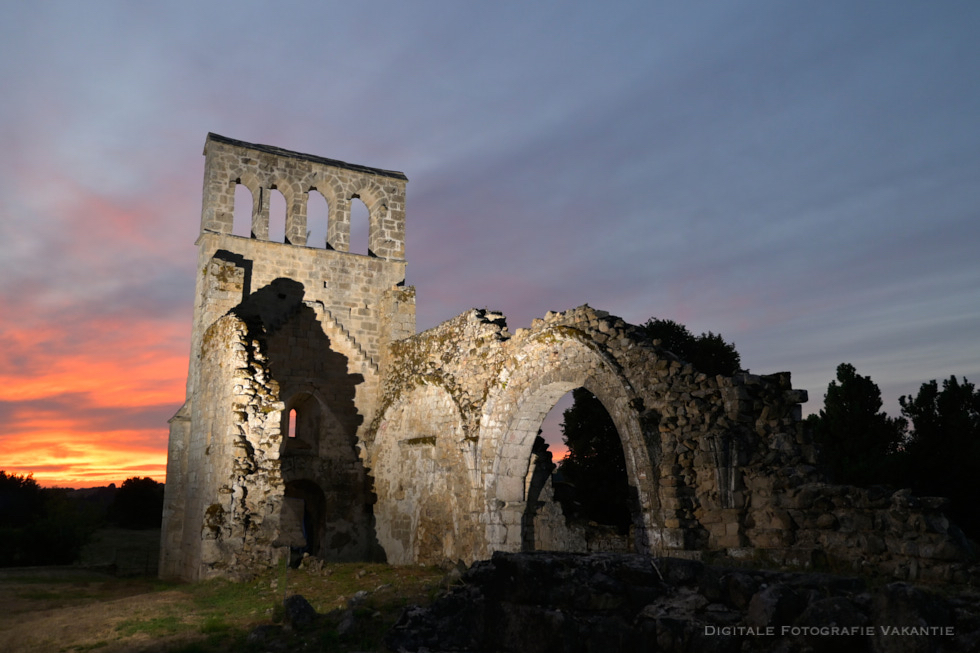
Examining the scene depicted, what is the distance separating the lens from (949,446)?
58.2ft

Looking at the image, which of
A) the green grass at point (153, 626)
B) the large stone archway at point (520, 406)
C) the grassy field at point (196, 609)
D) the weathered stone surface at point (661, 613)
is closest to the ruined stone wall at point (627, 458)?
the large stone archway at point (520, 406)

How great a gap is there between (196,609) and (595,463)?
16.4 m

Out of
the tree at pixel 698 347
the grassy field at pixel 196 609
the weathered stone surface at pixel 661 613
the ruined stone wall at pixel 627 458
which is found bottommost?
the grassy field at pixel 196 609

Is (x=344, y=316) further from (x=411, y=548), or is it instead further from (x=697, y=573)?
(x=697, y=573)

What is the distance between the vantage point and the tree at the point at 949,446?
16.8 meters

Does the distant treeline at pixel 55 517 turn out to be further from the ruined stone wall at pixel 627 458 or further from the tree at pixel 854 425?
the tree at pixel 854 425

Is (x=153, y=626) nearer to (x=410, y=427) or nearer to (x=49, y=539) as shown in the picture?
(x=410, y=427)

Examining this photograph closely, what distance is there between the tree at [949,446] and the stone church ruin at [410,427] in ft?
29.4

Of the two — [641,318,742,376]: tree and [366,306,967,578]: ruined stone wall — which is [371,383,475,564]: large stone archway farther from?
[641,318,742,376]: tree

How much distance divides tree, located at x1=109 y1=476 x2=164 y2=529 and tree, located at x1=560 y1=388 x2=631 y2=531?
2020 cm

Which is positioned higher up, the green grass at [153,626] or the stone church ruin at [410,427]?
the stone church ruin at [410,427]

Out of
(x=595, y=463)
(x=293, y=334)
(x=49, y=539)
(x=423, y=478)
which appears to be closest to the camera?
(x=423, y=478)

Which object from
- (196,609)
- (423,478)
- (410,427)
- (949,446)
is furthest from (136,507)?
(949,446)

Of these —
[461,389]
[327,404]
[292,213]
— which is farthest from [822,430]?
[292,213]
